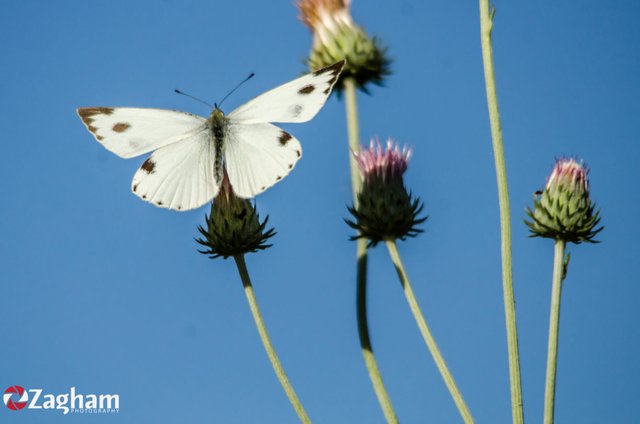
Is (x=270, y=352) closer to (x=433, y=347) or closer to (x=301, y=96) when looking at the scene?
(x=433, y=347)

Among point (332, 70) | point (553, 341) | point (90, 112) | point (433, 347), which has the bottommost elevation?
point (553, 341)

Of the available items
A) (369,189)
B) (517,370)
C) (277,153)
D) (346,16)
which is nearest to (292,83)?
(277,153)

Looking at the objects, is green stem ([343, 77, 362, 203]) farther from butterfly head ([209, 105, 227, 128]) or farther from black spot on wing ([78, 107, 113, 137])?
black spot on wing ([78, 107, 113, 137])

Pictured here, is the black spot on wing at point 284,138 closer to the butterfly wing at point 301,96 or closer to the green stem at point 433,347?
the butterfly wing at point 301,96

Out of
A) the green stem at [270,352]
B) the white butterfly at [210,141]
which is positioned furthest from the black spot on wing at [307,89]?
the green stem at [270,352]

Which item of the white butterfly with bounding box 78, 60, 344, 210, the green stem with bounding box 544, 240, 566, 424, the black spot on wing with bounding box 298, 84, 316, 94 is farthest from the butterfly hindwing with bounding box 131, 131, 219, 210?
the green stem with bounding box 544, 240, 566, 424

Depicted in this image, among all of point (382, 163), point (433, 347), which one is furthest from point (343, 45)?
point (433, 347)
